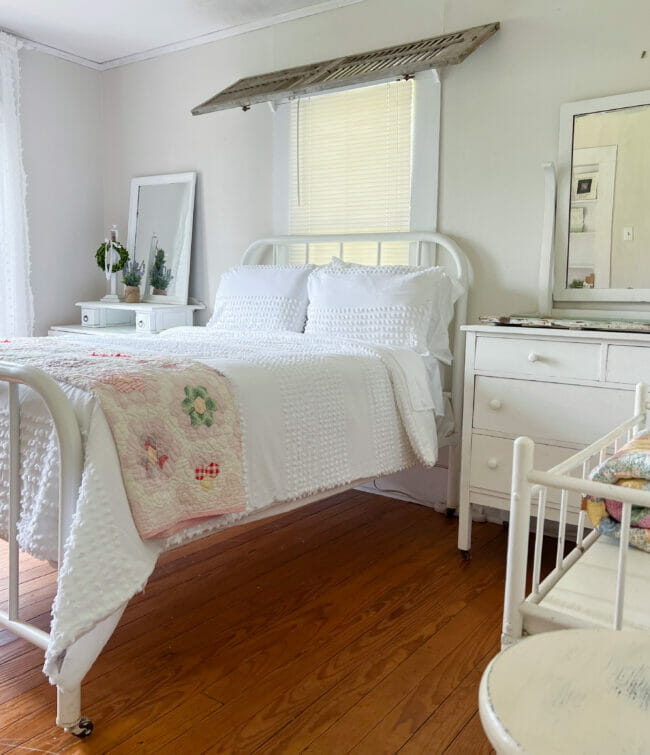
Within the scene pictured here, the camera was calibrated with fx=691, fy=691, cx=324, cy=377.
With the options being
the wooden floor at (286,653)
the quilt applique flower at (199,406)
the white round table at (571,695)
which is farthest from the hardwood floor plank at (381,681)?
the white round table at (571,695)

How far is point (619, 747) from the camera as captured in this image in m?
0.61

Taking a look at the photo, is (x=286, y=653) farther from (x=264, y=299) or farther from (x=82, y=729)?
(x=264, y=299)

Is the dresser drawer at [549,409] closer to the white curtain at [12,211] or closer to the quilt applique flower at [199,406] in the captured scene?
the quilt applique flower at [199,406]

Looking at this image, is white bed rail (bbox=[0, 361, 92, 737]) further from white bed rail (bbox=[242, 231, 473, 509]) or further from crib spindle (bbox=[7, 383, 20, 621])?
white bed rail (bbox=[242, 231, 473, 509])

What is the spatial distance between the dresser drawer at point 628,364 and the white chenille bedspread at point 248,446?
0.61m

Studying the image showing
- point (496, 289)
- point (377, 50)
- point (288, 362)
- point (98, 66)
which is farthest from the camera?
point (98, 66)

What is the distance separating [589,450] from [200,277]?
2.87 meters

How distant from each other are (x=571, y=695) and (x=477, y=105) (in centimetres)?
259

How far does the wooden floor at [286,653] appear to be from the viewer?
146cm

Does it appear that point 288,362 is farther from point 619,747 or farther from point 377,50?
point 377,50

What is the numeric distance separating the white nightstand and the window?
2.35 feet

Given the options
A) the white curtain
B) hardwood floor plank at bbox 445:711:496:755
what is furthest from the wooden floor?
the white curtain

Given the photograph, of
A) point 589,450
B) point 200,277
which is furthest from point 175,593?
point 200,277

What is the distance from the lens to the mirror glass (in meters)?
2.40
